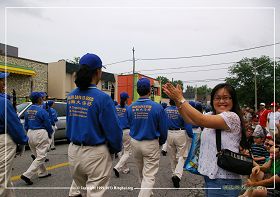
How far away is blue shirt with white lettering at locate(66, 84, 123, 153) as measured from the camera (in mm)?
2982

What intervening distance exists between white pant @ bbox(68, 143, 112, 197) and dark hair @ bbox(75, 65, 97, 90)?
668mm

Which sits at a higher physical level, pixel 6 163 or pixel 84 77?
pixel 84 77

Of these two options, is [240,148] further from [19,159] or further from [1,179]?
[19,159]

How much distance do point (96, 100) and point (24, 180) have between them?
3.59 metres

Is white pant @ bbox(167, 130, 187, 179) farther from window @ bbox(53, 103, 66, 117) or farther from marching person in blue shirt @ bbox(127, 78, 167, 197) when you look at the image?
window @ bbox(53, 103, 66, 117)

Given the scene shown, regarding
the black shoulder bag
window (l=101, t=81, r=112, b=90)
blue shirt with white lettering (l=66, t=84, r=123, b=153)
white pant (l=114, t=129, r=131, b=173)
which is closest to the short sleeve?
the black shoulder bag

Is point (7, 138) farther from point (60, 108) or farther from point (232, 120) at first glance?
point (60, 108)

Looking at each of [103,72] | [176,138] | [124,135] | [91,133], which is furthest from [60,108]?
[103,72]

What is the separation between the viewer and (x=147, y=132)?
180 inches

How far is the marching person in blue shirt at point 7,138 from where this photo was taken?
3764 millimetres

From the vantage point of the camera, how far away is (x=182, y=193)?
5281 millimetres

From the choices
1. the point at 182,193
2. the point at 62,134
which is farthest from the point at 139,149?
the point at 62,134

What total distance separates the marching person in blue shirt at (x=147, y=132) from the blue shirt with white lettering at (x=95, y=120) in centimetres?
152

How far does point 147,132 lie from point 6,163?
2103 mm
